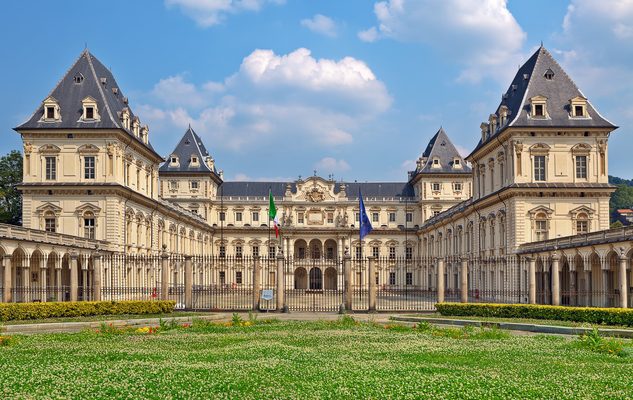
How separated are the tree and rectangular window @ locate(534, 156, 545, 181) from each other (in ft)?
184

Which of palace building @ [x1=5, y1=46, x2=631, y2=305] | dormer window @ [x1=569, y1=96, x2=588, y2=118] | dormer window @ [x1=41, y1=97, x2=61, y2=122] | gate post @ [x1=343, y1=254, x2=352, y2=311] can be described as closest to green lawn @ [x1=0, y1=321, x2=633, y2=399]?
gate post @ [x1=343, y1=254, x2=352, y2=311]

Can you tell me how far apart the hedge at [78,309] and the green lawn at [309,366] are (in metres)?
9.74

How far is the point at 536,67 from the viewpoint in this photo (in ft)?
187

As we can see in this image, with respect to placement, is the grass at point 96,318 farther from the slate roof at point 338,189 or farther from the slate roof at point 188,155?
the slate roof at point 338,189

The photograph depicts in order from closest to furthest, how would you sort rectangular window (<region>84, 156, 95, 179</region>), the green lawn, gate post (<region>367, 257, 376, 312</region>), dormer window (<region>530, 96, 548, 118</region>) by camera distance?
the green lawn, gate post (<region>367, 257, 376, 312</region>), dormer window (<region>530, 96, 548, 118</region>), rectangular window (<region>84, 156, 95, 179</region>)

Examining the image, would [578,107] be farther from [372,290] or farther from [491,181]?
[372,290]

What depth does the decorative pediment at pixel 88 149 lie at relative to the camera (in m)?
55.5

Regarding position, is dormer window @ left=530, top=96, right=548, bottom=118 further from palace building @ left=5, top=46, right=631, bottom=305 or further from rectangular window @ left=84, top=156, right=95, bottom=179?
rectangular window @ left=84, top=156, right=95, bottom=179

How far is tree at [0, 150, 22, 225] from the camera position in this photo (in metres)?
79.3

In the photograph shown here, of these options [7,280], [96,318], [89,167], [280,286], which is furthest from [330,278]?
[96,318]

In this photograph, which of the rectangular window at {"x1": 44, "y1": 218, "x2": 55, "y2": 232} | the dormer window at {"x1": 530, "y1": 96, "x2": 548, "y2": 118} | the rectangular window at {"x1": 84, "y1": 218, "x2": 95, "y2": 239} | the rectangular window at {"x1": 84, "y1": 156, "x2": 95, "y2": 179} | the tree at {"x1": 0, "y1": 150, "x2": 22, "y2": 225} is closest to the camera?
the dormer window at {"x1": 530, "y1": 96, "x2": 548, "y2": 118}

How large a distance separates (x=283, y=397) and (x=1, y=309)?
2368 centimetres

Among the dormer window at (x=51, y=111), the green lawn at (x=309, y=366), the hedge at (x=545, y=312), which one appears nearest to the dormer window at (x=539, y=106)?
the hedge at (x=545, y=312)

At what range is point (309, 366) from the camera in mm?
16047
